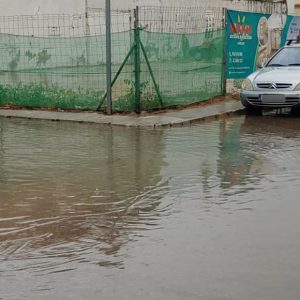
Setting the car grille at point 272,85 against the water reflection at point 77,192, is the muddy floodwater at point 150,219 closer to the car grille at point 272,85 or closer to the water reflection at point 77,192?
the water reflection at point 77,192

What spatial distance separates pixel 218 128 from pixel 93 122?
257 centimetres

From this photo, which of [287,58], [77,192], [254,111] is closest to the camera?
[77,192]

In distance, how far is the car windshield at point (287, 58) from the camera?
14.5m

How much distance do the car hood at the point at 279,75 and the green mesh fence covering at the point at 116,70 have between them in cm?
177

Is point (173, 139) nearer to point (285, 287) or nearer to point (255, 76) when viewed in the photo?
point (255, 76)

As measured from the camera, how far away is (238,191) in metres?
6.97

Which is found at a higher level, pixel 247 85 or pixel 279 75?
pixel 279 75

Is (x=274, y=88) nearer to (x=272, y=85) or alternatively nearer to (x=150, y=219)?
(x=272, y=85)

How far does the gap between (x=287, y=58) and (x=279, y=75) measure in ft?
3.79

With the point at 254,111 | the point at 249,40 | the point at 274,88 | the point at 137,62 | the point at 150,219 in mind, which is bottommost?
the point at 150,219

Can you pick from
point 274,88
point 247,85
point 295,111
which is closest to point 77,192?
point 274,88

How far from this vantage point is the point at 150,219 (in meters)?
5.93

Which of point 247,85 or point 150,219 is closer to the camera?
point 150,219

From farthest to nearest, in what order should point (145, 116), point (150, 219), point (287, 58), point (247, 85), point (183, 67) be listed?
point (183, 67) → point (287, 58) → point (247, 85) → point (145, 116) → point (150, 219)
